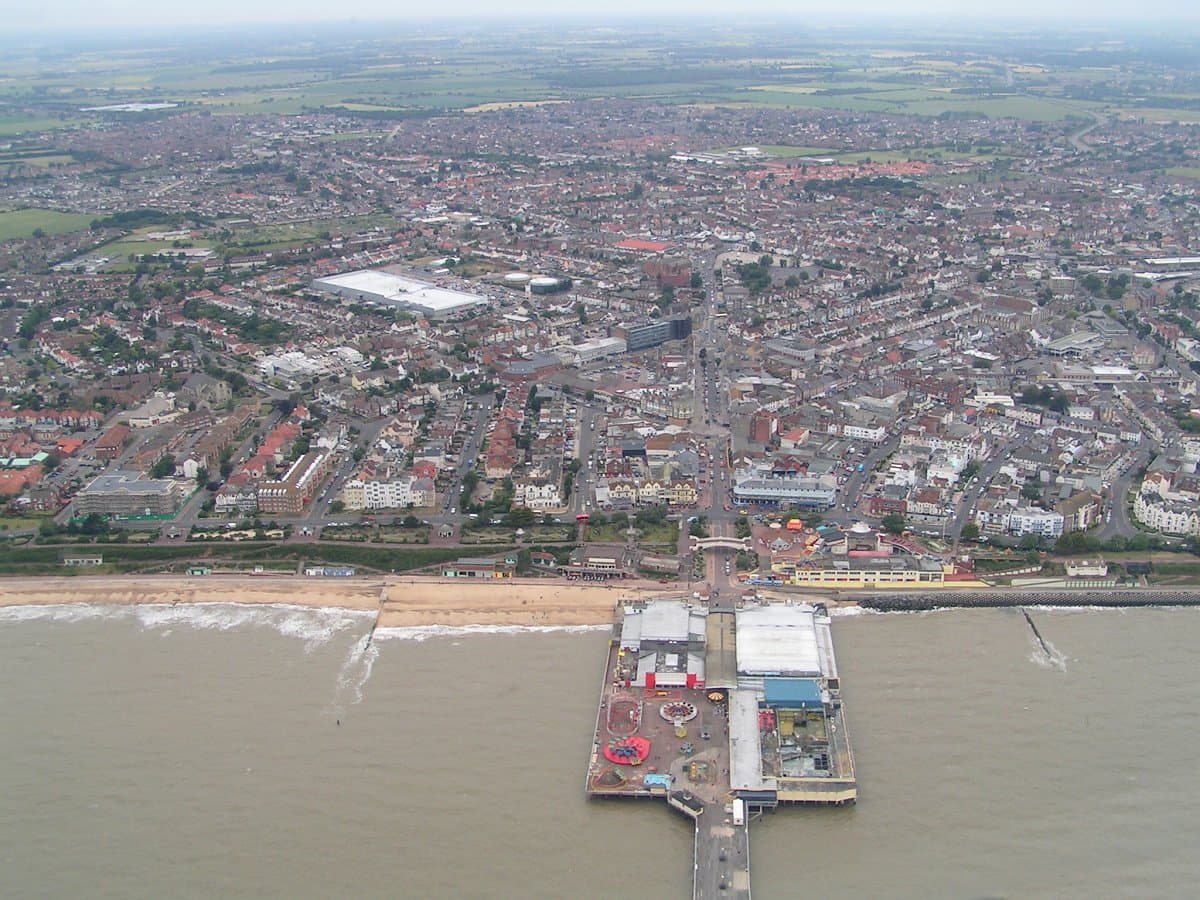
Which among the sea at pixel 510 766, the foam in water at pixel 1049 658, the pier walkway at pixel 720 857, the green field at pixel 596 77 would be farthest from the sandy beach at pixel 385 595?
the green field at pixel 596 77

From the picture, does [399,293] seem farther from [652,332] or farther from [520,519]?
[520,519]

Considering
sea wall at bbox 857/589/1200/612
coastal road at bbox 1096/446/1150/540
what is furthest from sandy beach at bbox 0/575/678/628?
coastal road at bbox 1096/446/1150/540

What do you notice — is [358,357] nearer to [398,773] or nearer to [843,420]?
[843,420]

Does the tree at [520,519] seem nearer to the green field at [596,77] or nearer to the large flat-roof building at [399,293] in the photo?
the large flat-roof building at [399,293]

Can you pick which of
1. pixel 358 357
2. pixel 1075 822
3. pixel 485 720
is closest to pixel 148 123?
pixel 358 357

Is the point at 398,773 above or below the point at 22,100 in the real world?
above

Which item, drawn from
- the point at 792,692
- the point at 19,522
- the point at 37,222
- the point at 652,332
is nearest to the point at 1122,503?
the point at 792,692
